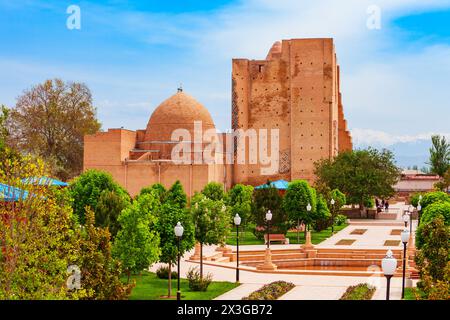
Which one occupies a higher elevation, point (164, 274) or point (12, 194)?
point (12, 194)

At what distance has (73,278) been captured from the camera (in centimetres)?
1118

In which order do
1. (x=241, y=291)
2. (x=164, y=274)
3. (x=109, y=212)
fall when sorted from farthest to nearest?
(x=109, y=212)
(x=164, y=274)
(x=241, y=291)

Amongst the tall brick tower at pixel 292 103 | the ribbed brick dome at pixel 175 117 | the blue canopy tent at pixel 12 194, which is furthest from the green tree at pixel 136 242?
the tall brick tower at pixel 292 103

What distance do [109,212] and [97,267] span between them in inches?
297

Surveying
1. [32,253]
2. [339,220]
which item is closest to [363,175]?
[339,220]

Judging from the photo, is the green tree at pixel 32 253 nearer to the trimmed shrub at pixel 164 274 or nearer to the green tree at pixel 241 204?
the trimmed shrub at pixel 164 274

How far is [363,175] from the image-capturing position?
1751 inches

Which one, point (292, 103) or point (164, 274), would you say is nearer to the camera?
point (164, 274)

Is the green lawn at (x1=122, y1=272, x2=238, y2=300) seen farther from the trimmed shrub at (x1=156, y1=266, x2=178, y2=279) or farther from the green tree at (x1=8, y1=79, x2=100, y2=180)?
the green tree at (x1=8, y1=79, x2=100, y2=180)

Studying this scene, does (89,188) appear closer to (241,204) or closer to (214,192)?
(241,204)

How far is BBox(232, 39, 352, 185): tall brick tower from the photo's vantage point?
58.1 m

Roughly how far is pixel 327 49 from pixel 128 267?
45.7 meters

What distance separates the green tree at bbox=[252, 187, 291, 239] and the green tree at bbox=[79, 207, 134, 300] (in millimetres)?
16764
